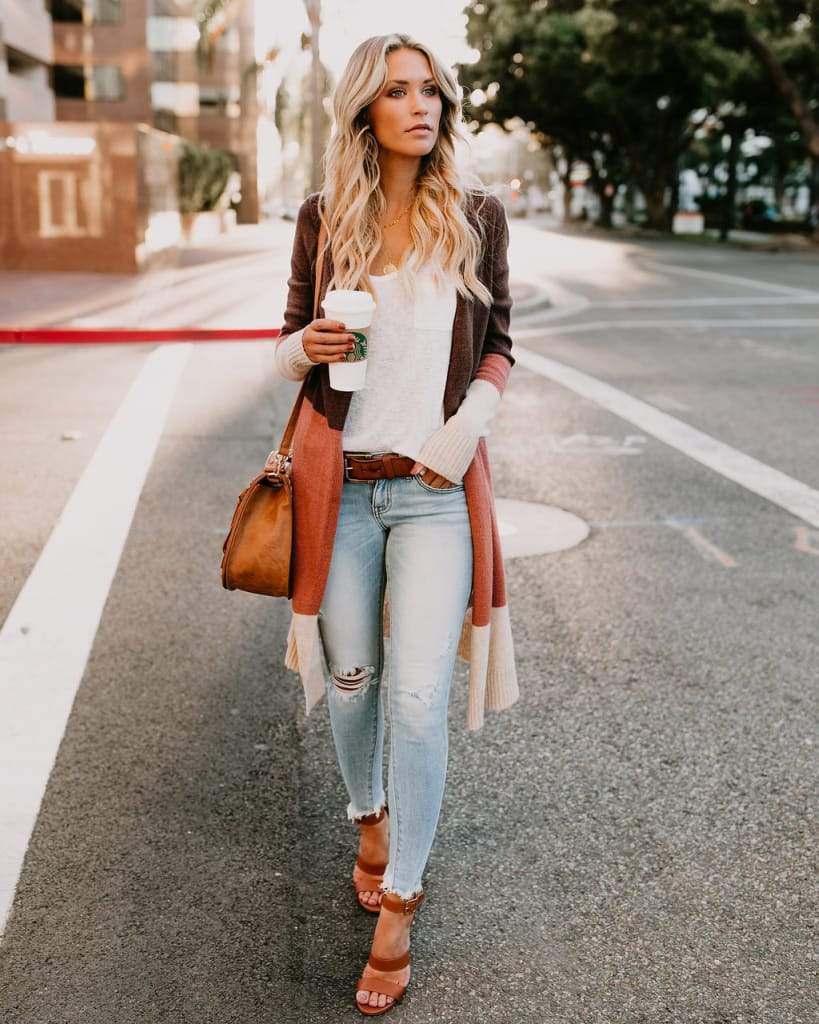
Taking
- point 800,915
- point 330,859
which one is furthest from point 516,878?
point 800,915

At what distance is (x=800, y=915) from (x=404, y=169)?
2.02 m

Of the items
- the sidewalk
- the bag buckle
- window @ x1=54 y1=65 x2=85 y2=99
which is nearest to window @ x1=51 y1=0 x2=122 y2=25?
window @ x1=54 y1=65 x2=85 y2=99

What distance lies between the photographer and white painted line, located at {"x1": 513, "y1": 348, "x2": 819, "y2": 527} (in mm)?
7266

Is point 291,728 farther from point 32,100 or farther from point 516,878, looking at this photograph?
point 32,100

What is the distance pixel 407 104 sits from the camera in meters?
2.65

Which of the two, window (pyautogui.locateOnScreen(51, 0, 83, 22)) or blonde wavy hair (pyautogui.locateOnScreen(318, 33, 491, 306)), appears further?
window (pyautogui.locateOnScreen(51, 0, 83, 22))

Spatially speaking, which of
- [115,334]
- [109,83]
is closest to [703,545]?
[115,334]

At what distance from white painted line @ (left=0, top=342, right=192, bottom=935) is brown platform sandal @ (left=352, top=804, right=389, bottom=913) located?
0.85m

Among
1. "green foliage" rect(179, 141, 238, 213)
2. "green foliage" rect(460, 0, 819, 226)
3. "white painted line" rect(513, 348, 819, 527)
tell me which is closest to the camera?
"white painted line" rect(513, 348, 819, 527)

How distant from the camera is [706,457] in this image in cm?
840

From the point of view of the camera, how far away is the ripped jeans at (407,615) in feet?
8.89

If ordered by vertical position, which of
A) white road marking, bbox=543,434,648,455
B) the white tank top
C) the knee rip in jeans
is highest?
the white tank top

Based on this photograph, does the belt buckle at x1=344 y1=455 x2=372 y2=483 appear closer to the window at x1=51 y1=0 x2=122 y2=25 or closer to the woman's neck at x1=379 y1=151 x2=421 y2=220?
the woman's neck at x1=379 y1=151 x2=421 y2=220

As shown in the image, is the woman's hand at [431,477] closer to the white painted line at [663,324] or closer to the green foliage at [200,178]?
the white painted line at [663,324]
